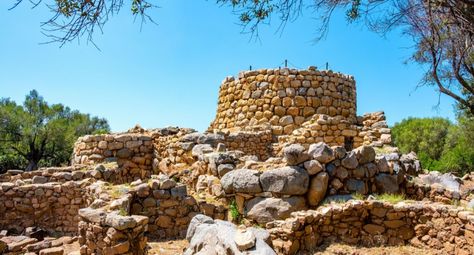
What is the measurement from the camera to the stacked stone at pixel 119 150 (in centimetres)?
1220

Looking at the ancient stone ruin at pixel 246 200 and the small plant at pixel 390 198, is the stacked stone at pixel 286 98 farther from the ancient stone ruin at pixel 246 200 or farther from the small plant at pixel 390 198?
the small plant at pixel 390 198

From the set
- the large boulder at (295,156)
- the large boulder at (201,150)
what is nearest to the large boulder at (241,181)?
the large boulder at (295,156)

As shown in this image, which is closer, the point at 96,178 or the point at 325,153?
the point at 325,153

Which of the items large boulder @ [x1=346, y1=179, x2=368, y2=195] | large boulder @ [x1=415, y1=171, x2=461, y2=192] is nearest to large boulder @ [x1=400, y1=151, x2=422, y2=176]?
large boulder @ [x1=415, y1=171, x2=461, y2=192]

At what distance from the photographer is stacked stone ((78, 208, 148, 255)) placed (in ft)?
18.5

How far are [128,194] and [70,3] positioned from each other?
4.09 metres

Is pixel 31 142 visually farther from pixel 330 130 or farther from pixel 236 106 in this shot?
pixel 330 130

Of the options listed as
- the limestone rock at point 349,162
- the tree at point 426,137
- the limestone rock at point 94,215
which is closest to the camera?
the limestone rock at point 94,215

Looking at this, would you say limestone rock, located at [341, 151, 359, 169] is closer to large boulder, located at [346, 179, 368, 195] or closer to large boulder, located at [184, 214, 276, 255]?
large boulder, located at [346, 179, 368, 195]

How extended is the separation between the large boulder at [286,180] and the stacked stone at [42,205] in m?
4.85

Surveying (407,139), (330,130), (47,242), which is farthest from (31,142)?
(407,139)

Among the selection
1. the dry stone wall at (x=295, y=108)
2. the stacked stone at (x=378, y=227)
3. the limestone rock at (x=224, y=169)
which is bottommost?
the stacked stone at (x=378, y=227)

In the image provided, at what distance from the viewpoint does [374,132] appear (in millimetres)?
11938

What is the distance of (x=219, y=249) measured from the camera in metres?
4.15
